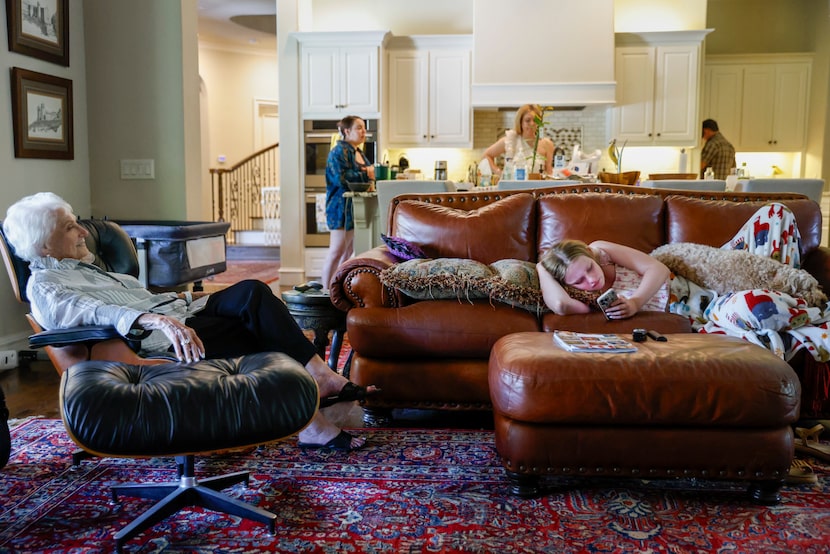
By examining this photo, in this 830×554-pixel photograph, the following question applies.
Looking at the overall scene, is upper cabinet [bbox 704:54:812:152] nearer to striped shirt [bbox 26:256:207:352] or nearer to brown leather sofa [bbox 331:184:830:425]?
brown leather sofa [bbox 331:184:830:425]

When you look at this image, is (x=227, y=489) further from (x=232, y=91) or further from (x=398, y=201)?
(x=232, y=91)

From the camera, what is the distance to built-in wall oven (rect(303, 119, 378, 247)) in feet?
24.4

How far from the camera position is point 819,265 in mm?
3217

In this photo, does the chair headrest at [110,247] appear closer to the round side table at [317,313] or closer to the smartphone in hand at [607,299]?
the round side table at [317,313]

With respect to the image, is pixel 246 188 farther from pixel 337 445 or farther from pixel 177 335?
pixel 177 335

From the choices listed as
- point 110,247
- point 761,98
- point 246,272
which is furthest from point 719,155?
point 110,247

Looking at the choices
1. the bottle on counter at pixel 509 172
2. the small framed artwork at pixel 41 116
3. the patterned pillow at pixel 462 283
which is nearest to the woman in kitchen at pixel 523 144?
the bottle on counter at pixel 509 172

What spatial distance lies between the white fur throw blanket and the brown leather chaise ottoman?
88 centimetres

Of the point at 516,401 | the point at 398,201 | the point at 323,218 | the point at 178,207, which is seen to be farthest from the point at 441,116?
the point at 516,401

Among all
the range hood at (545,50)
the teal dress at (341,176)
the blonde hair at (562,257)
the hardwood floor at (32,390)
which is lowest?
the hardwood floor at (32,390)

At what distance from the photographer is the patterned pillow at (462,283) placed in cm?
288

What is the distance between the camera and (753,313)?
2.64m

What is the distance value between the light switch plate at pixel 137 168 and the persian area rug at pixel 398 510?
2.37 meters

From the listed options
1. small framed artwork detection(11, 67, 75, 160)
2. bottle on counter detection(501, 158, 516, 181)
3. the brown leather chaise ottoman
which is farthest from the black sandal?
bottle on counter detection(501, 158, 516, 181)
